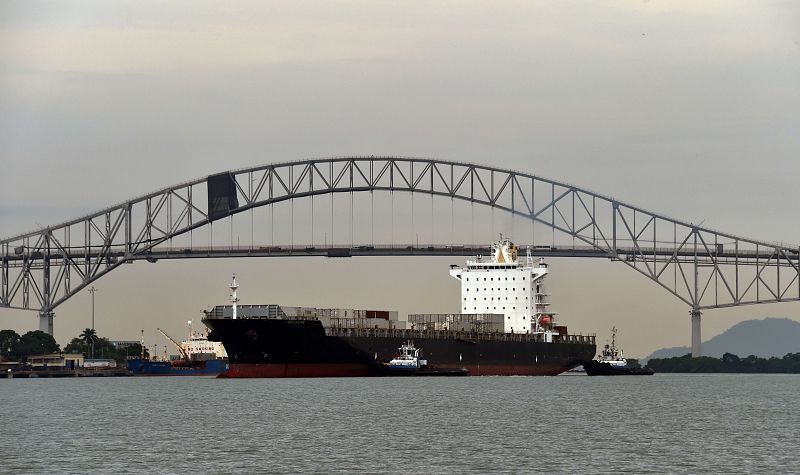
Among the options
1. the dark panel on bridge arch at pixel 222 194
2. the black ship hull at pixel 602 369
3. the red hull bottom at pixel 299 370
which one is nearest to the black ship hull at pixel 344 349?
the red hull bottom at pixel 299 370

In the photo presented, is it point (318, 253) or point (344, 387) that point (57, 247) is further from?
point (344, 387)

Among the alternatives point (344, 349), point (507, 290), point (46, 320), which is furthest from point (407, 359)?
point (46, 320)

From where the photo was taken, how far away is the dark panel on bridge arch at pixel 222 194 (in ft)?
449

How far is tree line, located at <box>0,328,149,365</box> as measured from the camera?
148750mm

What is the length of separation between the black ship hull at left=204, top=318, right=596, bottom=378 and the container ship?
2.5 inches

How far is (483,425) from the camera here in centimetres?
5347

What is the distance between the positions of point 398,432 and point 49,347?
104 metres

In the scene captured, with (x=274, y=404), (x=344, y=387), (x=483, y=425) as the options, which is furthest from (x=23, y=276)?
(x=483, y=425)

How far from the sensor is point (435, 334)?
103 meters

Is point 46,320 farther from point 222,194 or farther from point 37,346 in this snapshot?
point 222,194

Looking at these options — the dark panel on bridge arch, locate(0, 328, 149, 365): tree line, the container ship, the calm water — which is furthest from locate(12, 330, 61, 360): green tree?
the calm water

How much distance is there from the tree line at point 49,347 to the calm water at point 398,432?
71711mm

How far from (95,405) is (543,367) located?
2027 inches

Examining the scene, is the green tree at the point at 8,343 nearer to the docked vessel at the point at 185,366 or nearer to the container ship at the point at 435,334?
the docked vessel at the point at 185,366
